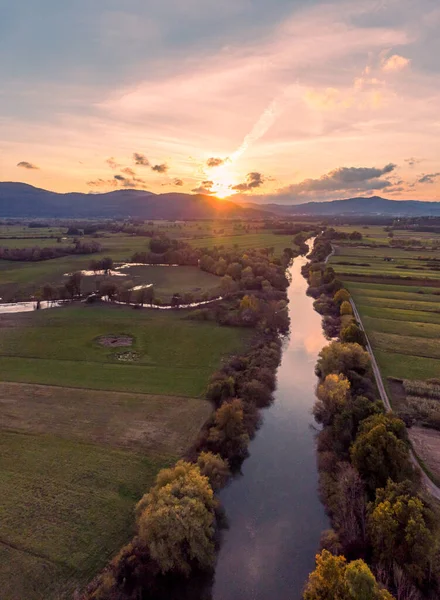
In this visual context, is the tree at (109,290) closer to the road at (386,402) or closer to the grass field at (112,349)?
the grass field at (112,349)

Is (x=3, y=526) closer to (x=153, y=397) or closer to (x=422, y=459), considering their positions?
(x=153, y=397)

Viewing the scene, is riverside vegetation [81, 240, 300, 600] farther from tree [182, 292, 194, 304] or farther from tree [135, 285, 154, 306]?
tree [135, 285, 154, 306]

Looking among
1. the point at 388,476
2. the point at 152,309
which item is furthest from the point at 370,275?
the point at 388,476

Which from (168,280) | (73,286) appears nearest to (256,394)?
(73,286)

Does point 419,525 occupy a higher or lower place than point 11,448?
higher

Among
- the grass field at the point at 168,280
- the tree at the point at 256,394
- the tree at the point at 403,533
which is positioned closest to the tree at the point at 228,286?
the grass field at the point at 168,280

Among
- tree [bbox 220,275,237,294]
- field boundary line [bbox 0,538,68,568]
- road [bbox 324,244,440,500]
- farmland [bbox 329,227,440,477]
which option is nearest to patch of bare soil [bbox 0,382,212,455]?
field boundary line [bbox 0,538,68,568]

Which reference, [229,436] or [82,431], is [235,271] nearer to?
[229,436]

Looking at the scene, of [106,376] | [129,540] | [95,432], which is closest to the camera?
[129,540]

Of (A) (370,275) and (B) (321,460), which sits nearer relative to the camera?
(B) (321,460)
